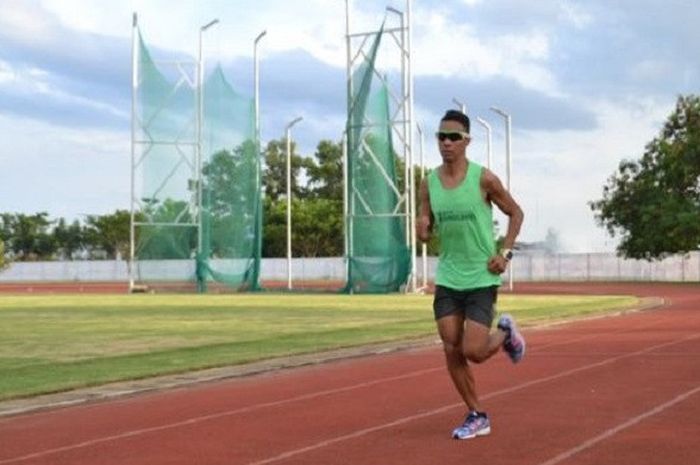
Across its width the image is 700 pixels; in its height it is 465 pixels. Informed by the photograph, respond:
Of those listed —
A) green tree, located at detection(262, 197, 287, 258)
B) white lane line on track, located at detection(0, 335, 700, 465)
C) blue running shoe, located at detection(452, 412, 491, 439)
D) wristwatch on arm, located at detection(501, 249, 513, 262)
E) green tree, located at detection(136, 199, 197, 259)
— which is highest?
green tree, located at detection(262, 197, 287, 258)

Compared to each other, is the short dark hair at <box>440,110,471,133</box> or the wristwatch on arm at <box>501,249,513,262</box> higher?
the short dark hair at <box>440,110,471,133</box>

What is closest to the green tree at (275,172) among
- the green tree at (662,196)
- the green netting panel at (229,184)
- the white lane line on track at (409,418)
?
the green tree at (662,196)

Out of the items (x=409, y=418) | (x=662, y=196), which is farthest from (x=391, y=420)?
(x=662, y=196)

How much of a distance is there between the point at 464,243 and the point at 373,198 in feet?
135

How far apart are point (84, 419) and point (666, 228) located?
71218mm

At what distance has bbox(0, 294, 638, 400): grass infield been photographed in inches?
713

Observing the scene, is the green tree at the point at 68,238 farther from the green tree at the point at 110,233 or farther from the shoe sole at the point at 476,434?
the shoe sole at the point at 476,434

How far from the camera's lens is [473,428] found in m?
9.81

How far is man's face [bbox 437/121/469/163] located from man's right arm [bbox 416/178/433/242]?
26 centimetres

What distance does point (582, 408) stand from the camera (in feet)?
39.4

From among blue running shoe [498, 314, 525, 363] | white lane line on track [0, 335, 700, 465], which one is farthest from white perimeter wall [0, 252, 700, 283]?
blue running shoe [498, 314, 525, 363]

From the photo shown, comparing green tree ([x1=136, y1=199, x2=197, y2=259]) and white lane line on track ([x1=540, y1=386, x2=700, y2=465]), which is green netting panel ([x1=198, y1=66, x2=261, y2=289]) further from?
white lane line on track ([x1=540, y1=386, x2=700, y2=465])

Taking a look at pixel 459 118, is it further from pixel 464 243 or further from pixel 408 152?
pixel 408 152

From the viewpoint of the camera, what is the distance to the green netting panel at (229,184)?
56094 millimetres
